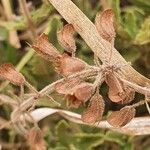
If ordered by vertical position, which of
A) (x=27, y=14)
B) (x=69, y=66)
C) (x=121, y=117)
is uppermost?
(x=27, y=14)

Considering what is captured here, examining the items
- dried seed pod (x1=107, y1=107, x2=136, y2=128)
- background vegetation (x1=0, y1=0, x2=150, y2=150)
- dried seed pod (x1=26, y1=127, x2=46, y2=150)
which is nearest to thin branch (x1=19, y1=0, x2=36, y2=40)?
background vegetation (x1=0, y1=0, x2=150, y2=150)

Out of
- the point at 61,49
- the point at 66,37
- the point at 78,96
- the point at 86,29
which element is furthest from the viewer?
the point at 61,49

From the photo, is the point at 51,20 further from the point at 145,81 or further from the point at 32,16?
the point at 145,81

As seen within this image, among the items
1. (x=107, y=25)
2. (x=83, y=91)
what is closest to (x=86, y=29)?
(x=107, y=25)

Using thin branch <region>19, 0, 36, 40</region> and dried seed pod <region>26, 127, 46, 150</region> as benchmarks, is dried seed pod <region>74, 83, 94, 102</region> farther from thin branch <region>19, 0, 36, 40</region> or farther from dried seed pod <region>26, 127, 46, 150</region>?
thin branch <region>19, 0, 36, 40</region>

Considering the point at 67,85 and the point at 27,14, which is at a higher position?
the point at 27,14

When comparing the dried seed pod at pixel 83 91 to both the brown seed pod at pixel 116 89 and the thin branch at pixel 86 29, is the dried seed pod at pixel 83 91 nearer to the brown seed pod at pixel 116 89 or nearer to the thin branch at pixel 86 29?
the brown seed pod at pixel 116 89

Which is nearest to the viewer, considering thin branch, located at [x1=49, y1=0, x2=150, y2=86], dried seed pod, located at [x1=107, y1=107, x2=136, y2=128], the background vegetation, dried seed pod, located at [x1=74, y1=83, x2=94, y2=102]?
dried seed pod, located at [x1=74, y1=83, x2=94, y2=102]

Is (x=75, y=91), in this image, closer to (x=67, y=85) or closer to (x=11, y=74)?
(x=67, y=85)
